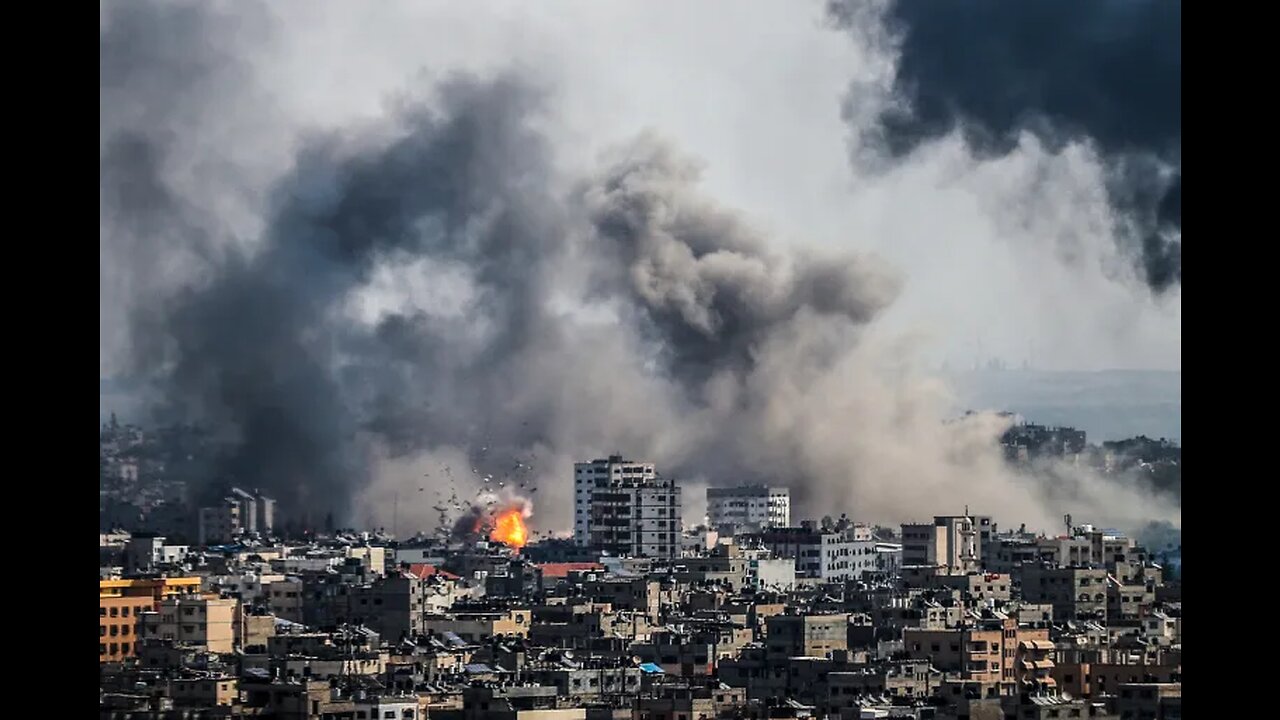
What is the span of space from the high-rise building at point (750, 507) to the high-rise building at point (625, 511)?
2.06 feet

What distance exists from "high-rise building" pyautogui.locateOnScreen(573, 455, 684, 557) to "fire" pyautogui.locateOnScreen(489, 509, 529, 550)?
39.1 inches

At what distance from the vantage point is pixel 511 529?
107 feet

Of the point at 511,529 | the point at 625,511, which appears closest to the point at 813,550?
the point at 625,511

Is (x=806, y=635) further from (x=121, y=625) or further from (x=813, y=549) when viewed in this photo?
(x=813, y=549)

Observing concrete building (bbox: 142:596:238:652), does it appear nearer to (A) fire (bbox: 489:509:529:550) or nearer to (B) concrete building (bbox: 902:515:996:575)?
(B) concrete building (bbox: 902:515:996:575)

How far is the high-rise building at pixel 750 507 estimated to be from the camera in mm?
31328

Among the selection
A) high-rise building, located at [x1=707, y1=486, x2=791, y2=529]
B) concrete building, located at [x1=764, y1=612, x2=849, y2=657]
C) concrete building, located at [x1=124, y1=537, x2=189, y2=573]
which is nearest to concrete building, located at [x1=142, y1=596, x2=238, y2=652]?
concrete building, located at [x1=124, y1=537, x2=189, y2=573]

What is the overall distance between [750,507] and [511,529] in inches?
134

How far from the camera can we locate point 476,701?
722 inches
